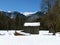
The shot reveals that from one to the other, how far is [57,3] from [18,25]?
40.1 meters

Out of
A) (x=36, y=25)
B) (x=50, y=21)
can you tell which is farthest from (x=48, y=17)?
(x=36, y=25)

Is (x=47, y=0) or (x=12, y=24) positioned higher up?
(x=47, y=0)

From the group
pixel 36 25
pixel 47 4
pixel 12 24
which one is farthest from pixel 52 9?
pixel 12 24

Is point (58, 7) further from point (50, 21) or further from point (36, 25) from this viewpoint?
point (36, 25)

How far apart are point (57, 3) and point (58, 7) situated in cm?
71

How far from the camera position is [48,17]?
122 ft

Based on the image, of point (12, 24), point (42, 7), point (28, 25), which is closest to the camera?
point (42, 7)

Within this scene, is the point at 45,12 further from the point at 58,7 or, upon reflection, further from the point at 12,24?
the point at 12,24

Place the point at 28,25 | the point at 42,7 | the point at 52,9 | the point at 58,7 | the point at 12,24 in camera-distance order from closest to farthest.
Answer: the point at 58,7 → the point at 52,9 → the point at 42,7 → the point at 28,25 → the point at 12,24

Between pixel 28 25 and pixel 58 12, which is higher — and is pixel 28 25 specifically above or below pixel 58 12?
below

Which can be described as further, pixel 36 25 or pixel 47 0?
pixel 36 25

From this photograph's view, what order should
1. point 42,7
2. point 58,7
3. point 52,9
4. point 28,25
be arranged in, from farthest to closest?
point 28,25 → point 42,7 → point 52,9 → point 58,7

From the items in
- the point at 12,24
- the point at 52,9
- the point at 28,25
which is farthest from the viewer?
the point at 12,24

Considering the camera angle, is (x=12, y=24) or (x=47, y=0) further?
(x=12, y=24)
